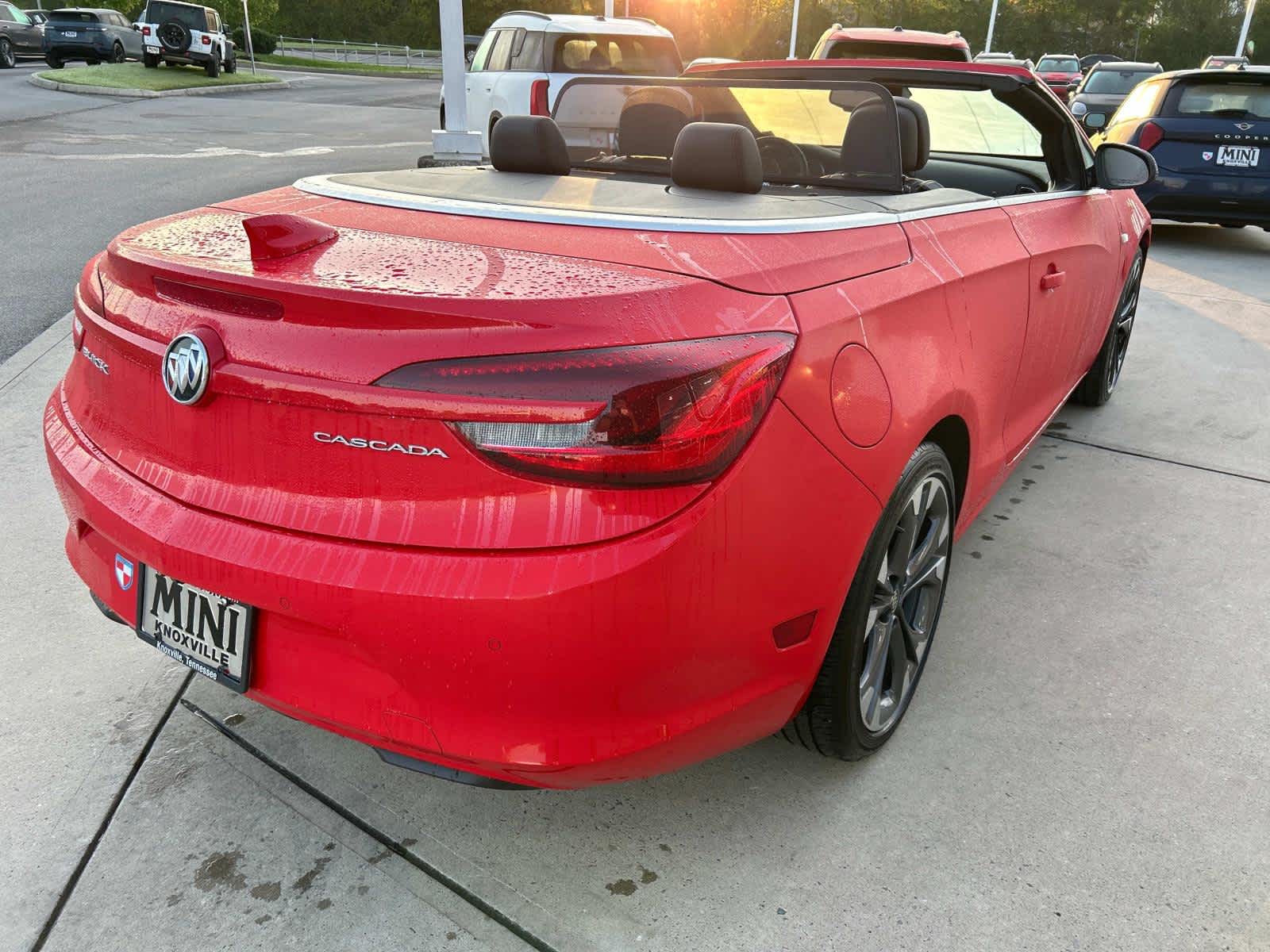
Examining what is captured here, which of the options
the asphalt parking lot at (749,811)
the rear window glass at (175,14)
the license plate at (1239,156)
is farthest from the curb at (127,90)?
the asphalt parking lot at (749,811)

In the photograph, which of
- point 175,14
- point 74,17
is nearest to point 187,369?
point 175,14

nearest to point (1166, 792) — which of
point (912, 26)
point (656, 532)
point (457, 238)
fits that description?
point (656, 532)

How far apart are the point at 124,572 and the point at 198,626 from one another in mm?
239

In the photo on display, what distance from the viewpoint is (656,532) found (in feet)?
5.10

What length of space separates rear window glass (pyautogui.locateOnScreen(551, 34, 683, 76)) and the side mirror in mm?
9115

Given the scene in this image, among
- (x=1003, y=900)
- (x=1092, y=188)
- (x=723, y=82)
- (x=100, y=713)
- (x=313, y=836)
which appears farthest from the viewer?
(x=1092, y=188)

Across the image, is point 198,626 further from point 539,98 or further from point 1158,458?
point 539,98

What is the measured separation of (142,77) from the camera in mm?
27484

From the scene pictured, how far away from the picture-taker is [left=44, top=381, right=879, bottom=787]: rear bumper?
1.55 m

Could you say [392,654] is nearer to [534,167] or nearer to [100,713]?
[100,713]

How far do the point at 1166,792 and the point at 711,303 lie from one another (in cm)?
157

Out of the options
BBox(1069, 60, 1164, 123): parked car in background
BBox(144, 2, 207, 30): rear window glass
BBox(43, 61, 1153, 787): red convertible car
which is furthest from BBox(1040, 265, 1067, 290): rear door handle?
BBox(144, 2, 207, 30): rear window glass

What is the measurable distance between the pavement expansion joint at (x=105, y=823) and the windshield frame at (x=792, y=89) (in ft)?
6.47

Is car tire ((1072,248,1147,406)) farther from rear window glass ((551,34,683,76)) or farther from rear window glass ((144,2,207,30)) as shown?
rear window glass ((144,2,207,30))
